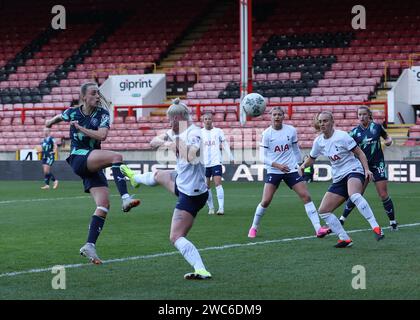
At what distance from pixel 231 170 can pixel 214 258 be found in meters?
20.8

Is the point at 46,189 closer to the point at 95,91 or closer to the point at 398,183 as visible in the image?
the point at 398,183

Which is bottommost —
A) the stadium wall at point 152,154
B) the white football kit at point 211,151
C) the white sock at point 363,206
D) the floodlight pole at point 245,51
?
the stadium wall at point 152,154

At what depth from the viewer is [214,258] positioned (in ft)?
39.0

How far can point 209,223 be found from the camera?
56.6 ft

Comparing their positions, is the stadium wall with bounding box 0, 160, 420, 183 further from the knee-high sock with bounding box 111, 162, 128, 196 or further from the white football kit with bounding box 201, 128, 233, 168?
the knee-high sock with bounding box 111, 162, 128, 196

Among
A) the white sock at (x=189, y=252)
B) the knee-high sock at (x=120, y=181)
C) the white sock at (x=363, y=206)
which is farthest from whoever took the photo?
the white sock at (x=363, y=206)

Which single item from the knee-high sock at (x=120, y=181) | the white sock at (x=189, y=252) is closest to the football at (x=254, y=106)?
the knee-high sock at (x=120, y=181)

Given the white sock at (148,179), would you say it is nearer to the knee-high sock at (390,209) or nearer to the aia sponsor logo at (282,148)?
the aia sponsor logo at (282,148)

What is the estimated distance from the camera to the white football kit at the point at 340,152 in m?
13.5

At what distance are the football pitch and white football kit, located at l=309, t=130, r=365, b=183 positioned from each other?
3.41 feet

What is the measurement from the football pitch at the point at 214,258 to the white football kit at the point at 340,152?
104 centimetres

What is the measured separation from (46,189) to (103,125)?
1873 centimetres

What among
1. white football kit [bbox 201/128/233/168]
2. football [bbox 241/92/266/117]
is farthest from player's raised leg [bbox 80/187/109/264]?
white football kit [bbox 201/128/233/168]
